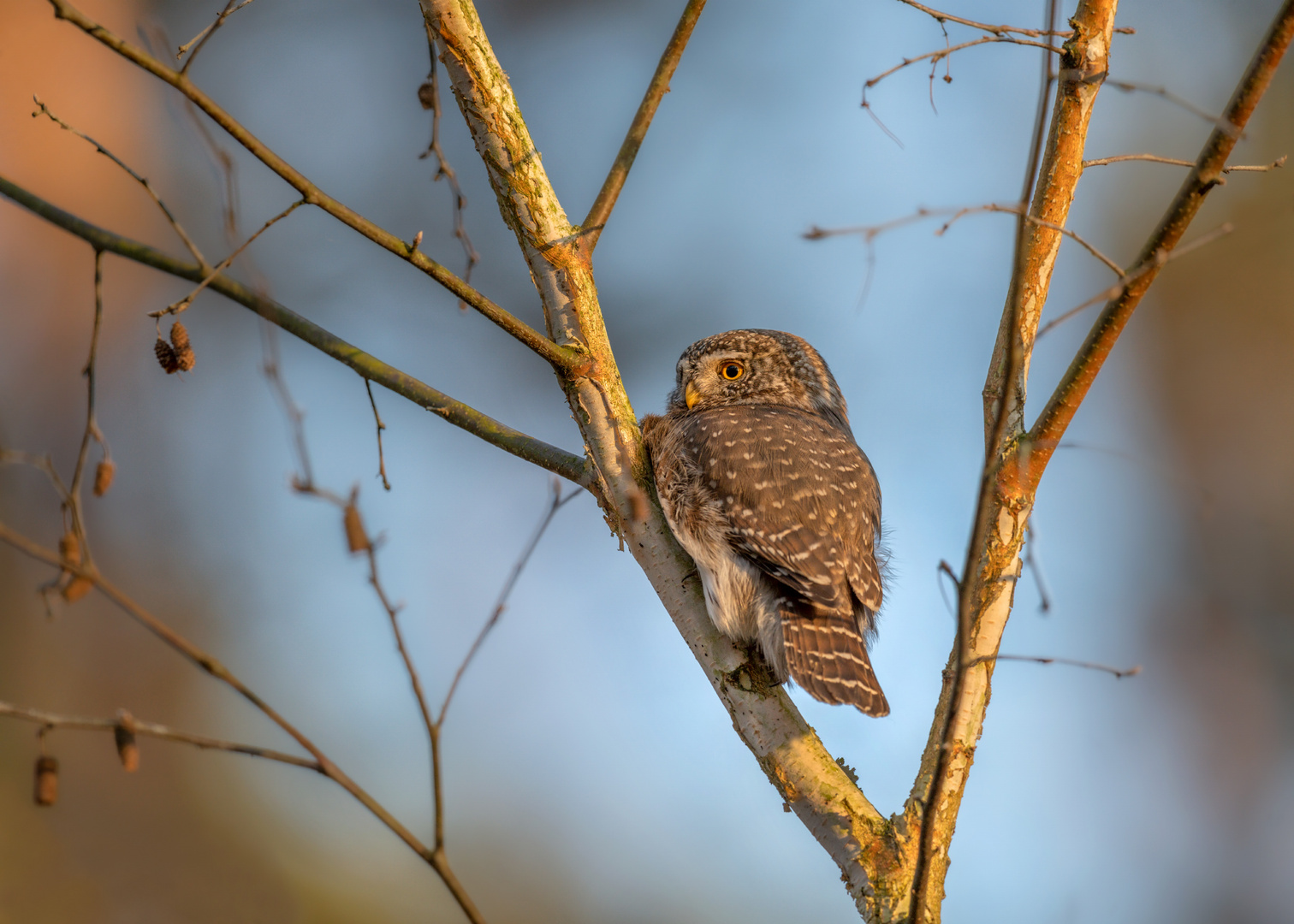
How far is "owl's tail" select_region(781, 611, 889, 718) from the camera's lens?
3.06 m

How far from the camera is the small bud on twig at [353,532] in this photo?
1.77 meters

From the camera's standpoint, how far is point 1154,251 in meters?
2.31

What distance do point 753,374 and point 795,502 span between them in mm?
1454

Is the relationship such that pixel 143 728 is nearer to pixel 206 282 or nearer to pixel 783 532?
pixel 206 282

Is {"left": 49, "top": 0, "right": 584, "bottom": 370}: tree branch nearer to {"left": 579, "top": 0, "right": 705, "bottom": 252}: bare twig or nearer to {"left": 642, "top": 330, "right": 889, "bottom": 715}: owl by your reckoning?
{"left": 579, "top": 0, "right": 705, "bottom": 252}: bare twig

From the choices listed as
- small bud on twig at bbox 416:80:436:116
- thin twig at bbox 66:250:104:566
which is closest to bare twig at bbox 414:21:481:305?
small bud on twig at bbox 416:80:436:116

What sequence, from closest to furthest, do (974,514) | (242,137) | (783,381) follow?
(974,514), (242,137), (783,381)

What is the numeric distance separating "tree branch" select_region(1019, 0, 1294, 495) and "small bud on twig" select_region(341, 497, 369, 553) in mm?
1733

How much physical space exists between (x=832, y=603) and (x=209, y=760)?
646 centimetres

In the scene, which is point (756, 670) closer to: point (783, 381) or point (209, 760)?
point (783, 381)

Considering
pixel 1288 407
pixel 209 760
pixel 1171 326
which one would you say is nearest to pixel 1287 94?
pixel 1171 326

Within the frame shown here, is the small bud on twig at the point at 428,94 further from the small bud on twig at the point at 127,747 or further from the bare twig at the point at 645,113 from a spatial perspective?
the small bud on twig at the point at 127,747

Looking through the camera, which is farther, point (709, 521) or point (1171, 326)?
point (1171, 326)

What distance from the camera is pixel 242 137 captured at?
7.47 feet
